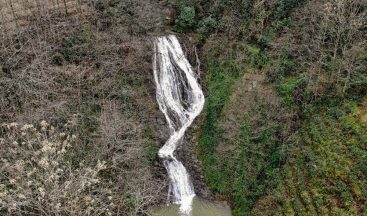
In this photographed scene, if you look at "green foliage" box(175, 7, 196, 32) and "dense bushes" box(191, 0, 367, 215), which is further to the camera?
"green foliage" box(175, 7, 196, 32)

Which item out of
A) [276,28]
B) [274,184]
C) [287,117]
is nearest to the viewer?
[274,184]

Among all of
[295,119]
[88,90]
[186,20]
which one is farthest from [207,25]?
[88,90]

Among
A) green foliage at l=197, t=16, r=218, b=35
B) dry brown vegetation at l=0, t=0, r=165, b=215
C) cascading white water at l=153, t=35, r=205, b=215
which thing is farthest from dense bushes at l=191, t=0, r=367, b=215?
dry brown vegetation at l=0, t=0, r=165, b=215

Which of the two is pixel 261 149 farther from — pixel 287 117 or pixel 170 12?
pixel 170 12

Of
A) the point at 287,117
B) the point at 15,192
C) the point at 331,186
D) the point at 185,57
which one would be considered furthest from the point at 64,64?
the point at 331,186

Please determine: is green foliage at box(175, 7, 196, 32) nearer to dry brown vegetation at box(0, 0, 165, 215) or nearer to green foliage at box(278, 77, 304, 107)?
dry brown vegetation at box(0, 0, 165, 215)

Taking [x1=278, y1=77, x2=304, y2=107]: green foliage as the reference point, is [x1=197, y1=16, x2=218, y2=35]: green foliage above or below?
above
